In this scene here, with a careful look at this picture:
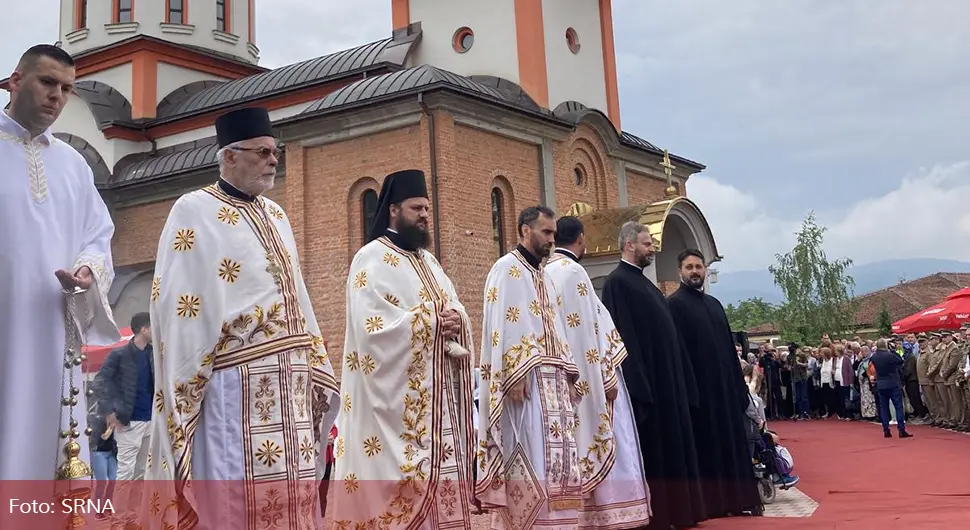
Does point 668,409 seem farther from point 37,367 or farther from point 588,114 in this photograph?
point 588,114

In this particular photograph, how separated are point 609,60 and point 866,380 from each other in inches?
382

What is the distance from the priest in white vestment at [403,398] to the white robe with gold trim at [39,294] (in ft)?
5.06

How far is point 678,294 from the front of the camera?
769 cm

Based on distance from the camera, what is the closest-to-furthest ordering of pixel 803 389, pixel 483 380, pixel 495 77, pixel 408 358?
pixel 408 358 < pixel 483 380 < pixel 495 77 < pixel 803 389

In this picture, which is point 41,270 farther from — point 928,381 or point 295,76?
point 295,76

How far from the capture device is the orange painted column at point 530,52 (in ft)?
63.3

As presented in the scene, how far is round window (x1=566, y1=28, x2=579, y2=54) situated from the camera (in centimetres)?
2092

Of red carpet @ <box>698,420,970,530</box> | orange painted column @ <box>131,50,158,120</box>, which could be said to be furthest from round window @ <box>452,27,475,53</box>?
red carpet @ <box>698,420,970,530</box>

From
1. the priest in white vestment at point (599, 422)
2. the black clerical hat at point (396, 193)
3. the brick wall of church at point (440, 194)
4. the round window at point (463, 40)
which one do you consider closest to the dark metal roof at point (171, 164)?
the brick wall of church at point (440, 194)

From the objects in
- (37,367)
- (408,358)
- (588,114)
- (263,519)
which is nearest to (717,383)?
(408,358)

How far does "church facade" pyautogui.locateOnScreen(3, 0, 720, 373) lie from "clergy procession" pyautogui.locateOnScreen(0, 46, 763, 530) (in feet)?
31.8

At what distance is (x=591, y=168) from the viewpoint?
20641mm

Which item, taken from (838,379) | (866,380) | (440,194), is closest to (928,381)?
(866,380)

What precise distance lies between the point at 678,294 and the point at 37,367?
560 centimetres
